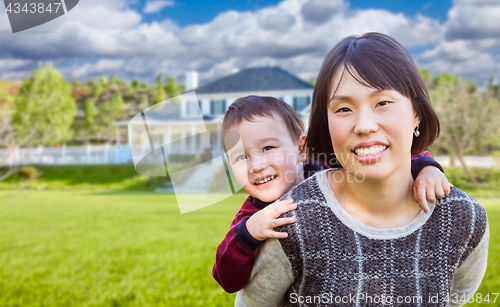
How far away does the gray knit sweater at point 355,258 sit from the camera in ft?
4.66

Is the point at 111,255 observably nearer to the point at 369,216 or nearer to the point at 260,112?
the point at 260,112

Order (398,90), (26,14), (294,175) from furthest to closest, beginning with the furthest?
1. (26,14)
2. (294,175)
3. (398,90)

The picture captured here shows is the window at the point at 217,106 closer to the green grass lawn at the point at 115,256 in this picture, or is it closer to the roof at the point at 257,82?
the roof at the point at 257,82

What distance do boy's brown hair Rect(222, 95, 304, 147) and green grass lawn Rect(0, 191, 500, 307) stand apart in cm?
69

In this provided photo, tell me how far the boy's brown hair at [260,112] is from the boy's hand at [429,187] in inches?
23.7

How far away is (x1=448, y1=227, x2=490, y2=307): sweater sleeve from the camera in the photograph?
1565 mm

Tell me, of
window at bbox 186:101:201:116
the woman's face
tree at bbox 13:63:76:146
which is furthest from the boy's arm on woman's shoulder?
tree at bbox 13:63:76:146

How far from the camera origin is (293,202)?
1.48 m

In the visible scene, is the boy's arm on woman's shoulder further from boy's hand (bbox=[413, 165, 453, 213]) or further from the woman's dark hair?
the woman's dark hair

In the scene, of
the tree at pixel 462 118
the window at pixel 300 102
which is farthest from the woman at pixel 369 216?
the tree at pixel 462 118

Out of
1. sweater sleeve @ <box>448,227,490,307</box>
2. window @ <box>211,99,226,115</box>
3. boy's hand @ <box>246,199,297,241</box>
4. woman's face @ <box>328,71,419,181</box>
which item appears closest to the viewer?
woman's face @ <box>328,71,419,181</box>

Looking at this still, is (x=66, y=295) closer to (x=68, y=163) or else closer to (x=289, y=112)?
(x=289, y=112)

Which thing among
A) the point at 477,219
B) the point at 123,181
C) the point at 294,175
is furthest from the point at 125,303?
the point at 123,181

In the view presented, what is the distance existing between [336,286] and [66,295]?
20.3 ft
